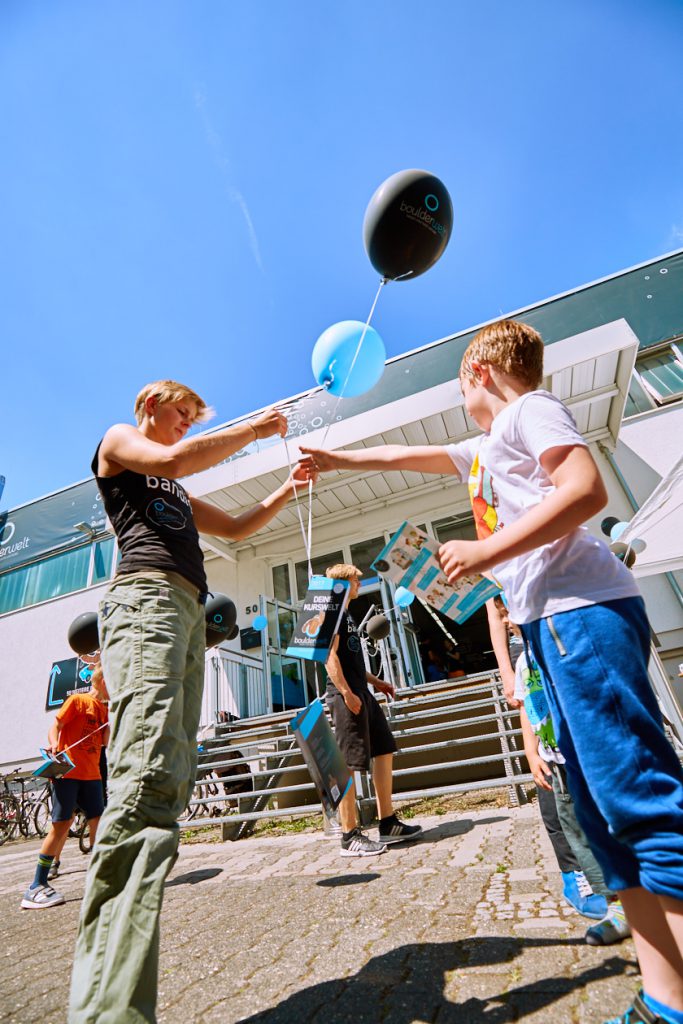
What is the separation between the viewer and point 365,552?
35.1ft

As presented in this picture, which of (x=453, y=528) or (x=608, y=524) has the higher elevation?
(x=453, y=528)

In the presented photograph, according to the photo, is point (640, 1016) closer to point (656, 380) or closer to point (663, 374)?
point (656, 380)

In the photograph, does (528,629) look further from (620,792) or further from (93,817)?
(93,817)

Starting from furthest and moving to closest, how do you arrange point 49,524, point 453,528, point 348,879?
point 49,524
point 453,528
point 348,879

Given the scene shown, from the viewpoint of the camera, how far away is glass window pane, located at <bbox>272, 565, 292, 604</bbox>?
11008 millimetres

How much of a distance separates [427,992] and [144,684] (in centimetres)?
118

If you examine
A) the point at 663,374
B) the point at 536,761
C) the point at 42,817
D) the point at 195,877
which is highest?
the point at 663,374

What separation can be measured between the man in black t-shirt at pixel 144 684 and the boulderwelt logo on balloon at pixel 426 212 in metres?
2.00

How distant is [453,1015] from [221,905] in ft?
6.50

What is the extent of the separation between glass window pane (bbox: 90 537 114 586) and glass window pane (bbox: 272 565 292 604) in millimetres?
6523

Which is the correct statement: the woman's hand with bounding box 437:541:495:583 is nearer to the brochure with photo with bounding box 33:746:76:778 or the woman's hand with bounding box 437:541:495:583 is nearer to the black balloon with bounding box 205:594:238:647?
the brochure with photo with bounding box 33:746:76:778

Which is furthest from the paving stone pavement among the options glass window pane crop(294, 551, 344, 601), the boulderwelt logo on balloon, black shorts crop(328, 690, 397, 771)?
glass window pane crop(294, 551, 344, 601)

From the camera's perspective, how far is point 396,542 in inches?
67.1

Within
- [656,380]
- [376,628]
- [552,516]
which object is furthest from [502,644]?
[656,380]
